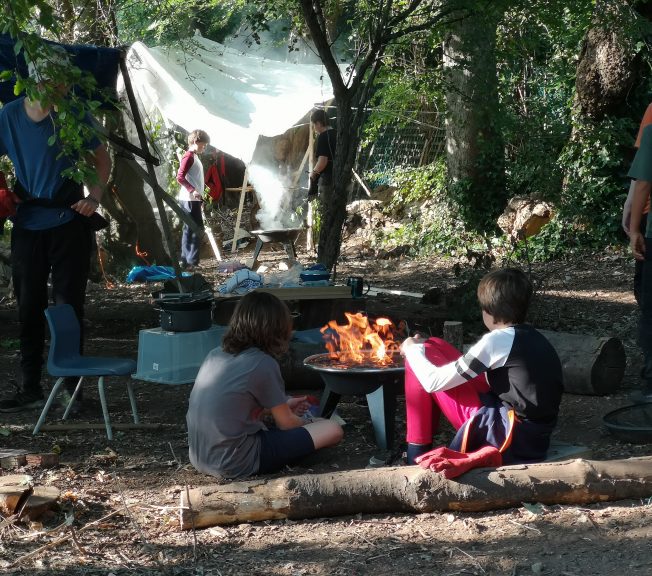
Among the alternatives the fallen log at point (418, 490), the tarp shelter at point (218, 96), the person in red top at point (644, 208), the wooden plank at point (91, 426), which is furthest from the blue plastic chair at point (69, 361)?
the tarp shelter at point (218, 96)

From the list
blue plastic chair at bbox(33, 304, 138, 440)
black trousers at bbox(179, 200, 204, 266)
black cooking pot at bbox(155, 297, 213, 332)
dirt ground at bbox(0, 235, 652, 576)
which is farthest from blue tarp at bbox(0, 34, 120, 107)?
black trousers at bbox(179, 200, 204, 266)

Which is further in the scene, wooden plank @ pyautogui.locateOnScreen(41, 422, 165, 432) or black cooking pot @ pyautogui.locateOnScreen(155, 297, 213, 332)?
black cooking pot @ pyautogui.locateOnScreen(155, 297, 213, 332)

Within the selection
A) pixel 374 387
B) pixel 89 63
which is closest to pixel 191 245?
pixel 89 63

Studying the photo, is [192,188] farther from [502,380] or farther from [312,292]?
[502,380]

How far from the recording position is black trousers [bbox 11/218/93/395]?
6.36 m

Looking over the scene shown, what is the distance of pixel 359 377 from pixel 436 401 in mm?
509

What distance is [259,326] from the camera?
15.4 ft

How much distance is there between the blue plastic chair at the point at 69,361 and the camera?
19.0 ft

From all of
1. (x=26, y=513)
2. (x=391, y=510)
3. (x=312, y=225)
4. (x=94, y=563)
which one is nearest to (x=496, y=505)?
(x=391, y=510)

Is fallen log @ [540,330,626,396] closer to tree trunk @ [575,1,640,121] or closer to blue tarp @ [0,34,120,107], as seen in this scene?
blue tarp @ [0,34,120,107]

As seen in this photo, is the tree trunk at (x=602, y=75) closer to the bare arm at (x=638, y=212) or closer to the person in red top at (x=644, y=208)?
the person in red top at (x=644, y=208)

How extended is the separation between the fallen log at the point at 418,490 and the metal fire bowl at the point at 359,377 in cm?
80

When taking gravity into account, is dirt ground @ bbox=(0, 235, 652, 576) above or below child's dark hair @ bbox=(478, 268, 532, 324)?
below

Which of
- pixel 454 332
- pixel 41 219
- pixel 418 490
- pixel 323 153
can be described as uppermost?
pixel 323 153
